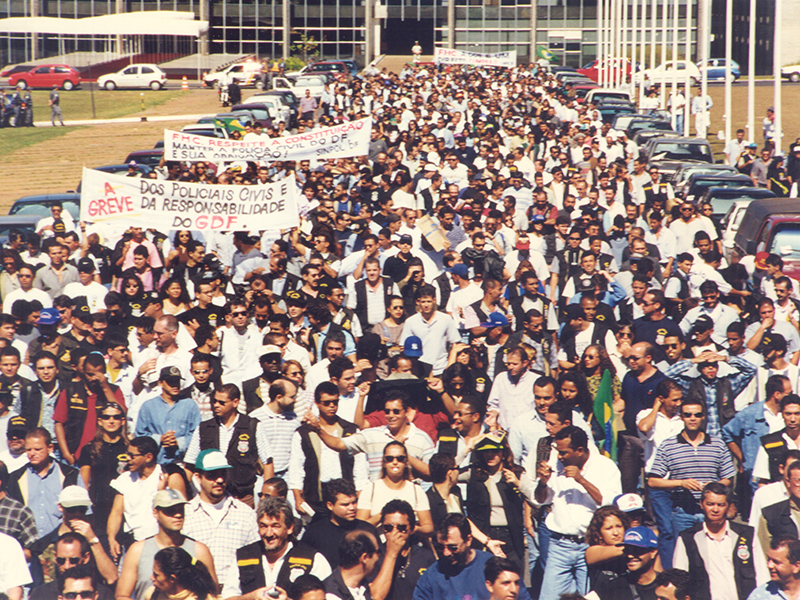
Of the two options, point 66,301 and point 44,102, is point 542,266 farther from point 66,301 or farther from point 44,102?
point 44,102

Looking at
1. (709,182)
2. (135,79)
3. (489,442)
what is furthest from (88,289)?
(135,79)

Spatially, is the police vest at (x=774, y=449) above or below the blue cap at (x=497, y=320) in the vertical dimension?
below

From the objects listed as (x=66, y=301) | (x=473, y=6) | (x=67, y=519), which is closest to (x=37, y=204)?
(x=66, y=301)

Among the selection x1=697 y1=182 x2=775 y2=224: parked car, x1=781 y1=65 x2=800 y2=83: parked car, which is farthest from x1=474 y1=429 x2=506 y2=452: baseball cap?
x1=781 y1=65 x2=800 y2=83: parked car

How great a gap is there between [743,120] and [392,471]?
42.5 m

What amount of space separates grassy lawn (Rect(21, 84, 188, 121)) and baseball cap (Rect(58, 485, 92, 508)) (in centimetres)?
4711

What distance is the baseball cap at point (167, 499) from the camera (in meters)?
7.10

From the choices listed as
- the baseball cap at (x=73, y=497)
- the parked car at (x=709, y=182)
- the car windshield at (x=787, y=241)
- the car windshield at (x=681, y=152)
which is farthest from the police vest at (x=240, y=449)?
the car windshield at (x=681, y=152)

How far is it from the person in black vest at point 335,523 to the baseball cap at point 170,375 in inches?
82.5

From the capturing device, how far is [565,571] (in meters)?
7.50

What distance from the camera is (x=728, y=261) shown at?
54.3 feet

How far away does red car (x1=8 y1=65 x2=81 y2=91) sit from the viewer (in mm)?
62719

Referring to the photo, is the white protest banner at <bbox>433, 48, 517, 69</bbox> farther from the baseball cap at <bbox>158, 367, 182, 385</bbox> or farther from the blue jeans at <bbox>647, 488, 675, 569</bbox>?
the blue jeans at <bbox>647, 488, 675, 569</bbox>

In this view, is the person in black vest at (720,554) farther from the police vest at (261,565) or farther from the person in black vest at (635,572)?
the police vest at (261,565)
